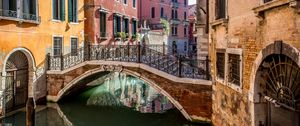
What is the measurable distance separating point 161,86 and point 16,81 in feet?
16.5

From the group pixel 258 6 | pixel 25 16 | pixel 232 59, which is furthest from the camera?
pixel 25 16

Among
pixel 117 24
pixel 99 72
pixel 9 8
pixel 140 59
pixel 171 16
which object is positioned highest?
pixel 171 16

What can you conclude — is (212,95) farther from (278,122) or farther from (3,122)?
(3,122)

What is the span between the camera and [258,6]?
551 centimetres

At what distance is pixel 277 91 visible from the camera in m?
5.39

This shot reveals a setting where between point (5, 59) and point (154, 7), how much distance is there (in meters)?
24.0

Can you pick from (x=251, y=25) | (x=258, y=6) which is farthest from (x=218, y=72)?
(x=258, y=6)

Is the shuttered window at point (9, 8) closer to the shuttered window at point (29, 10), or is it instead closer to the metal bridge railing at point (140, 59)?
the shuttered window at point (29, 10)

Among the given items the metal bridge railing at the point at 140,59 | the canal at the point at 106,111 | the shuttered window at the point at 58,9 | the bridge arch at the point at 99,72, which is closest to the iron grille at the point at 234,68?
the metal bridge railing at the point at 140,59

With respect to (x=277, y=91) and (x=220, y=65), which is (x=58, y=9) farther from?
(x=277, y=91)

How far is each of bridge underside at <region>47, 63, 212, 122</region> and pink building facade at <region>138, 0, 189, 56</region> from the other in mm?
18329

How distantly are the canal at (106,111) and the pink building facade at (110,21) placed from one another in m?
2.74

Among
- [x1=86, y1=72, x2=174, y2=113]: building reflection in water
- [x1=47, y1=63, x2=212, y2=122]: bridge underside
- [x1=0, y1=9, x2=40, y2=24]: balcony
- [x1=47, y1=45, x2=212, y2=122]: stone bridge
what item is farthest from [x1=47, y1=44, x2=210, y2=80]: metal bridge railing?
[x1=86, y1=72, x2=174, y2=113]: building reflection in water

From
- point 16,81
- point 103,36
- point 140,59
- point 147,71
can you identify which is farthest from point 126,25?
point 16,81
